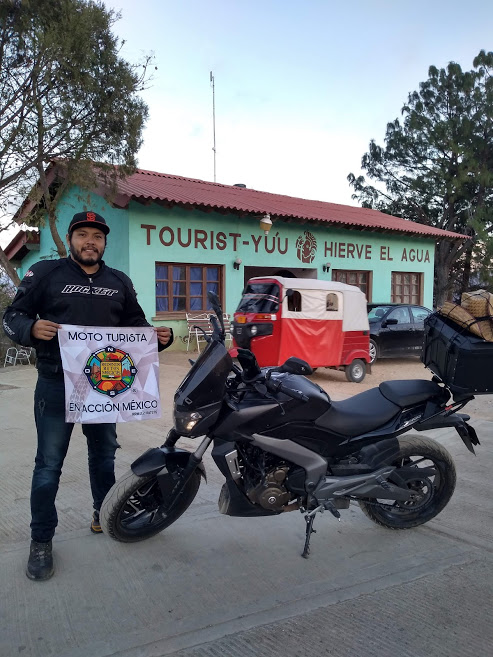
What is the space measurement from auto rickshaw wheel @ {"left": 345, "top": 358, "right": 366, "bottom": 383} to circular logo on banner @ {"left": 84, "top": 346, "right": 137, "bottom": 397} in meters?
7.50

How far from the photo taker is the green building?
13352 mm

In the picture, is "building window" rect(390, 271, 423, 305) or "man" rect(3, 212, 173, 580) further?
"building window" rect(390, 271, 423, 305)

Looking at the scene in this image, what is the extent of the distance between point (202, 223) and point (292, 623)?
12615mm

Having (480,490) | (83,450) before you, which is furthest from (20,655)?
(480,490)

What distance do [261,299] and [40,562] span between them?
24.7 ft

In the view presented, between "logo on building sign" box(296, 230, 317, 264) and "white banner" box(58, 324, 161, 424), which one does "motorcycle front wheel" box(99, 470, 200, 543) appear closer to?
"white banner" box(58, 324, 161, 424)

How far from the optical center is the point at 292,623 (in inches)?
102

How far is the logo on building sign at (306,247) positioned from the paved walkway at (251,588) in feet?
42.6

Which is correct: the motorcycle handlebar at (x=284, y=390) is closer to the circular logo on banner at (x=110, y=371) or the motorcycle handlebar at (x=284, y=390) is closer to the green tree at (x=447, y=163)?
the circular logo on banner at (x=110, y=371)

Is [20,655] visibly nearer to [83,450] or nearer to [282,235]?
[83,450]

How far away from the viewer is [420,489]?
3613mm

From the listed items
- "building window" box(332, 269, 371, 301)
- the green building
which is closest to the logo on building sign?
the green building

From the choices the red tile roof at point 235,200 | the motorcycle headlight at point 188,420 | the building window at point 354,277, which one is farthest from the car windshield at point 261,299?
the building window at point 354,277

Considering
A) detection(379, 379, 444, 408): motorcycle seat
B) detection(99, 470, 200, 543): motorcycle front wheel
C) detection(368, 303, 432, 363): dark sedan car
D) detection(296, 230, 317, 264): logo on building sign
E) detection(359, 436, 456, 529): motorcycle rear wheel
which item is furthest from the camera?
detection(296, 230, 317, 264): logo on building sign
